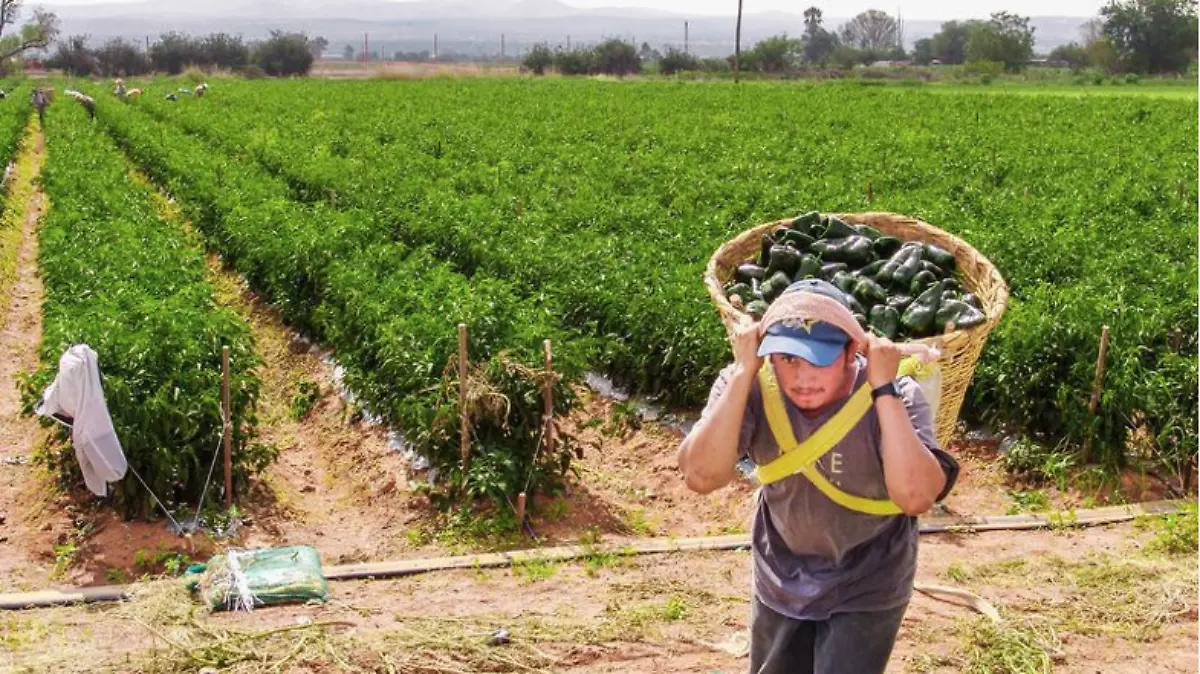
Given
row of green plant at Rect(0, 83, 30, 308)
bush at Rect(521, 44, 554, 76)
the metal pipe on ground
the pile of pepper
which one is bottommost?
the metal pipe on ground

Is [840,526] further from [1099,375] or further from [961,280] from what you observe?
[1099,375]

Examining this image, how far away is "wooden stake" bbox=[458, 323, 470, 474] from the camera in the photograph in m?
7.71

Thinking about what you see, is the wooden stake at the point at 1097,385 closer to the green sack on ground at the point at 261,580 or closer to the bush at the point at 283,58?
the green sack on ground at the point at 261,580

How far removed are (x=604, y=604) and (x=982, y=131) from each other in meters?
21.2

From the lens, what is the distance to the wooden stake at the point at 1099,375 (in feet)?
26.4

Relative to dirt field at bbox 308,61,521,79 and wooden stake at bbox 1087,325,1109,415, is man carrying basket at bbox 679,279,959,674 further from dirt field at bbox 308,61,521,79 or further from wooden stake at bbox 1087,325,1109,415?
dirt field at bbox 308,61,521,79

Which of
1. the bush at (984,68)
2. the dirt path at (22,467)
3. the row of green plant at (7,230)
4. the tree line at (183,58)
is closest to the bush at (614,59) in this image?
the tree line at (183,58)

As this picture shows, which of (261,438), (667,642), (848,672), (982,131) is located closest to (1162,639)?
(667,642)

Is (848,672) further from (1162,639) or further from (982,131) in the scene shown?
(982,131)

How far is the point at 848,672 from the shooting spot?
3762 millimetres

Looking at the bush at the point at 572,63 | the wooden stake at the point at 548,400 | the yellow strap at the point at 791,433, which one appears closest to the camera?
the yellow strap at the point at 791,433

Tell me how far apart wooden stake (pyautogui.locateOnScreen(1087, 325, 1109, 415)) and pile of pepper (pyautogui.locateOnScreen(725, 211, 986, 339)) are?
141cm

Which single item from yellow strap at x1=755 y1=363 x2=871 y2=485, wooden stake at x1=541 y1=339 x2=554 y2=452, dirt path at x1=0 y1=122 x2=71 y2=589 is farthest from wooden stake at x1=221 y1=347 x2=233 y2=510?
yellow strap at x1=755 y1=363 x2=871 y2=485

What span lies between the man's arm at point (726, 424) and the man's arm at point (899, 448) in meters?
0.34
